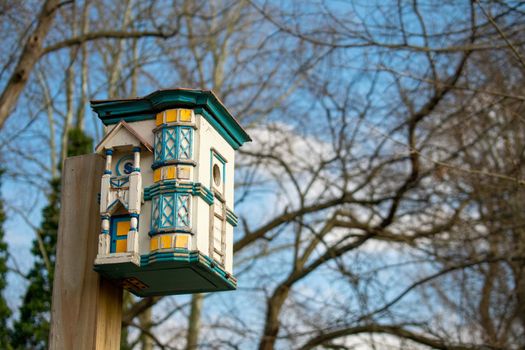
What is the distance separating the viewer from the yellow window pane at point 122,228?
374 cm

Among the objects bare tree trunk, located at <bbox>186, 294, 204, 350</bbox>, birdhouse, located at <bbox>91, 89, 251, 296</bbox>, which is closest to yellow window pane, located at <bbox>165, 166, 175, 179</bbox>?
birdhouse, located at <bbox>91, 89, 251, 296</bbox>

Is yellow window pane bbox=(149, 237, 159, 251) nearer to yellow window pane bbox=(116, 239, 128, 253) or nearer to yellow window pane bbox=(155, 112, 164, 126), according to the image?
yellow window pane bbox=(116, 239, 128, 253)

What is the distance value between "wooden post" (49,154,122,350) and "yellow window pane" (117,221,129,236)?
86 millimetres

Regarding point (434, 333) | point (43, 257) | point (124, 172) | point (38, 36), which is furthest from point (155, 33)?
point (124, 172)

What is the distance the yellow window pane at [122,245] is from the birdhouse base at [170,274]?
0.25 ft

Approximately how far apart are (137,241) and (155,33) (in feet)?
19.4

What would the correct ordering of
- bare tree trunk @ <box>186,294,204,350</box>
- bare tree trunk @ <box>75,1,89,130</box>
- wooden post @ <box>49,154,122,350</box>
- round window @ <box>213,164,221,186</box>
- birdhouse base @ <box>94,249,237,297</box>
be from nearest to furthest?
1. wooden post @ <box>49,154,122,350</box>
2. birdhouse base @ <box>94,249,237,297</box>
3. round window @ <box>213,164,221,186</box>
4. bare tree trunk @ <box>186,294,204,350</box>
5. bare tree trunk @ <box>75,1,89,130</box>

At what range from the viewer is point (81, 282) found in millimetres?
3590

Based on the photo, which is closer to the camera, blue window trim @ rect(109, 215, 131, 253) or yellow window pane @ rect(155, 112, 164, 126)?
blue window trim @ rect(109, 215, 131, 253)

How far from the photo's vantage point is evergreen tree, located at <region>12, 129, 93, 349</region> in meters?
8.80

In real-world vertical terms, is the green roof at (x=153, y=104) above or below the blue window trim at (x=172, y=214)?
above

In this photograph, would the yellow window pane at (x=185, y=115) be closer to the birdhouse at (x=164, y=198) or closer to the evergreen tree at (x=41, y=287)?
the birdhouse at (x=164, y=198)

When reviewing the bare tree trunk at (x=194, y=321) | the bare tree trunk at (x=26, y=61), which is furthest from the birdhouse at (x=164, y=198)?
the bare tree trunk at (x=194, y=321)

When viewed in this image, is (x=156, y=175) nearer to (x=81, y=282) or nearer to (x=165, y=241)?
(x=165, y=241)
